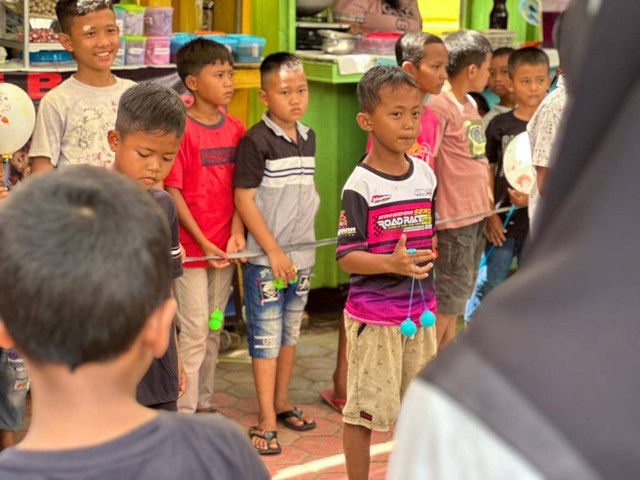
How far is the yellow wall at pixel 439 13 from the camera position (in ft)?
23.4

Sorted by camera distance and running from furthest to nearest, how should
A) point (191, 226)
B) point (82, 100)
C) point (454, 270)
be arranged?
point (454, 270), point (191, 226), point (82, 100)

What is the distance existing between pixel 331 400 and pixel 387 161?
167 centimetres

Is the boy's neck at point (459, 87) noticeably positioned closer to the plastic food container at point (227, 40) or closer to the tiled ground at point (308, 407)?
the plastic food container at point (227, 40)

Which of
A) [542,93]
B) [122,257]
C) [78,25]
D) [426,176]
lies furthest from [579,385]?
[542,93]

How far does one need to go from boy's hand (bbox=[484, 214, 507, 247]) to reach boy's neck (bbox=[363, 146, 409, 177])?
1.76m

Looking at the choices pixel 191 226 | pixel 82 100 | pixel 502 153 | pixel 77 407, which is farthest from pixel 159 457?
pixel 502 153

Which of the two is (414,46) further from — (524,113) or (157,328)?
(157,328)

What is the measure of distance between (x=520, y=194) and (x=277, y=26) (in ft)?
5.53

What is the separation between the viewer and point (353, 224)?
11.9 ft

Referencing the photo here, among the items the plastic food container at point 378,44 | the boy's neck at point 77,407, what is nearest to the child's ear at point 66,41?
the plastic food container at point 378,44

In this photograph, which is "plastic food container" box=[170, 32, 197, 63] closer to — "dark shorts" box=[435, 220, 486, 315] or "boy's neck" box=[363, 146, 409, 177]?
"dark shorts" box=[435, 220, 486, 315]

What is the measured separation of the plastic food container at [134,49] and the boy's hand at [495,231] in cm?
199

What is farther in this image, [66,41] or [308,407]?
[308,407]

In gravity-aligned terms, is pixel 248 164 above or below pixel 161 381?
above
